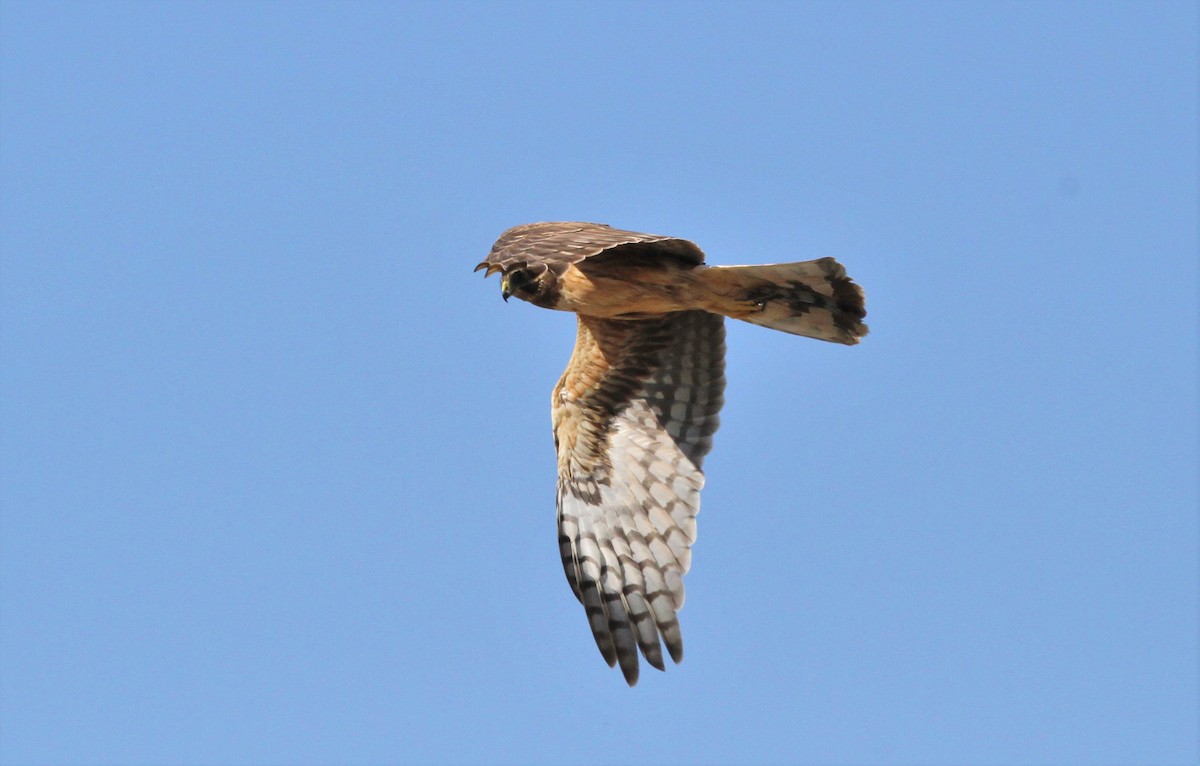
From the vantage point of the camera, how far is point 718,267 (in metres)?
10.1

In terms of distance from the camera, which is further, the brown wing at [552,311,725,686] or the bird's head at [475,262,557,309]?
the brown wing at [552,311,725,686]

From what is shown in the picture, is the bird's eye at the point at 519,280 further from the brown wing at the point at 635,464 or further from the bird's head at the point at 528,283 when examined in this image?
the brown wing at the point at 635,464

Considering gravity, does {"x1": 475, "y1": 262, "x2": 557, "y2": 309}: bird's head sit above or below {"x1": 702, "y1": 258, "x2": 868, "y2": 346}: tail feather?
above

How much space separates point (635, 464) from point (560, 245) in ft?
9.86

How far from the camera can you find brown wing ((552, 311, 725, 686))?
1141cm

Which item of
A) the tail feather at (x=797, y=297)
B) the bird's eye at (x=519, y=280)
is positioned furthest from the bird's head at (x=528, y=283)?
the tail feather at (x=797, y=297)

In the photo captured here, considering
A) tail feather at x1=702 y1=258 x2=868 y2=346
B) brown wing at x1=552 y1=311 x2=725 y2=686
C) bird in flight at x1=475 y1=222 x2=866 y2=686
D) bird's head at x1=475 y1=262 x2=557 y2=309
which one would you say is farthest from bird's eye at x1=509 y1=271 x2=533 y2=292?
brown wing at x1=552 y1=311 x2=725 y2=686

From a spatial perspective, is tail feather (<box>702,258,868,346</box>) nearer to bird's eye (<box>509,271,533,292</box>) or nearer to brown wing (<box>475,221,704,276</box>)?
brown wing (<box>475,221,704,276</box>)

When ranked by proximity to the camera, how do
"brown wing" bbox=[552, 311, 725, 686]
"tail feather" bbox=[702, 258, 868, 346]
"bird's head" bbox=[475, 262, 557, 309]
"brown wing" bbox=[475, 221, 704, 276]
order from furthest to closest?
"brown wing" bbox=[552, 311, 725, 686]
"tail feather" bbox=[702, 258, 868, 346]
"bird's head" bbox=[475, 262, 557, 309]
"brown wing" bbox=[475, 221, 704, 276]

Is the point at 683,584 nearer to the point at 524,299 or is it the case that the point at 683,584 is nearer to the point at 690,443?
the point at 690,443

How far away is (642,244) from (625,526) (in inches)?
104

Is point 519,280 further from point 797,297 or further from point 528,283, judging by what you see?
point 797,297

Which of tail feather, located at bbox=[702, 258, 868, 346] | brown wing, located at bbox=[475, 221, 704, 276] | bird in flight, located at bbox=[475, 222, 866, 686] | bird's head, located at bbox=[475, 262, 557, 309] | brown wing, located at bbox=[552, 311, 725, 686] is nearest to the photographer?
brown wing, located at bbox=[475, 221, 704, 276]

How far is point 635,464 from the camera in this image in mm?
11914
